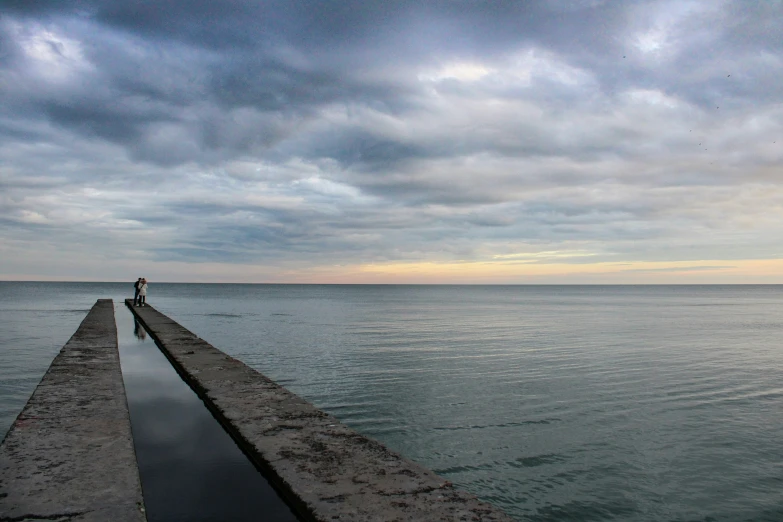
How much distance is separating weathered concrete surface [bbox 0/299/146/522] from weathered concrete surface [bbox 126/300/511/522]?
1.30 meters

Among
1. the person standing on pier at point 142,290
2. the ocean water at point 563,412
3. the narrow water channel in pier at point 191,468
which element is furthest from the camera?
the person standing on pier at point 142,290

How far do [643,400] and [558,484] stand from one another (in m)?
5.87

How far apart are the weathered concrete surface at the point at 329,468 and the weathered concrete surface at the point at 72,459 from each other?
1302 millimetres

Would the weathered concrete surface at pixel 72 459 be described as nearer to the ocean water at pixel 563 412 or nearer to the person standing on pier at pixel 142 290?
the ocean water at pixel 563 412

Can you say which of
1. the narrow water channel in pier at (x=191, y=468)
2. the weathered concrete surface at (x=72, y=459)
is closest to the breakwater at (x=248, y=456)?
the weathered concrete surface at (x=72, y=459)

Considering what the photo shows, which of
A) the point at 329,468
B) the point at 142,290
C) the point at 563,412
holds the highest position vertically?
the point at 142,290

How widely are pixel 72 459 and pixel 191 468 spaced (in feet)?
3.99

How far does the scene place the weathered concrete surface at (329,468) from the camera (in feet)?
14.3

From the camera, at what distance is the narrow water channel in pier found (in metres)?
4.95

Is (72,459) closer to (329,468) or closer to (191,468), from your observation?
(191,468)

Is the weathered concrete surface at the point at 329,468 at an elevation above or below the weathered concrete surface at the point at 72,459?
below

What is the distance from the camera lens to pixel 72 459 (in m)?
5.46

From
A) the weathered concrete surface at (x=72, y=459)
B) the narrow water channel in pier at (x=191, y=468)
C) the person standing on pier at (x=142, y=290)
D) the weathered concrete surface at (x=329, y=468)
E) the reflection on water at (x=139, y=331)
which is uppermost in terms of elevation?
the person standing on pier at (x=142, y=290)

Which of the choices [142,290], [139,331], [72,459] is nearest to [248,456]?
[72,459]
